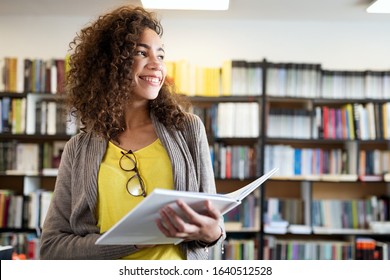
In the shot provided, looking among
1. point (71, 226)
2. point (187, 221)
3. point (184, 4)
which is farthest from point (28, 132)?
point (187, 221)

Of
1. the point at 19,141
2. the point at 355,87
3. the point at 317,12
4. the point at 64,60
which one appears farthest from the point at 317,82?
the point at 19,141

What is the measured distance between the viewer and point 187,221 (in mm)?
734

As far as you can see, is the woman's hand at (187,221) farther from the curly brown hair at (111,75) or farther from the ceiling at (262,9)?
the ceiling at (262,9)

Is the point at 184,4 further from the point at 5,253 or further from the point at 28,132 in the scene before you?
the point at 5,253

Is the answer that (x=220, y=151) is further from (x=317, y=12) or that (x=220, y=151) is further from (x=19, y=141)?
(x=19, y=141)

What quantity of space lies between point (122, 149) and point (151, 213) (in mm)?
232

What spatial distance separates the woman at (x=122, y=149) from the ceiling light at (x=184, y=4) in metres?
1.49

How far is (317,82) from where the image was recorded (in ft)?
9.23

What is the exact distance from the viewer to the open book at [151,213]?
640 mm

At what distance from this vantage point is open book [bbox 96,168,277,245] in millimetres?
640

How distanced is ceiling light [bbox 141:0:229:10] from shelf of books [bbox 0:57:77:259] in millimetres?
689

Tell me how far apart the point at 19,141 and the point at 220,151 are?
1178 mm

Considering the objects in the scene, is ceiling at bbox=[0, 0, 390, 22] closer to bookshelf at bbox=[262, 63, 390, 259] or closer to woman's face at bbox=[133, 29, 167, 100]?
bookshelf at bbox=[262, 63, 390, 259]

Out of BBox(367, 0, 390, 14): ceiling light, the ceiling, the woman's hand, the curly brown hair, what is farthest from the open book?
BBox(367, 0, 390, 14): ceiling light
